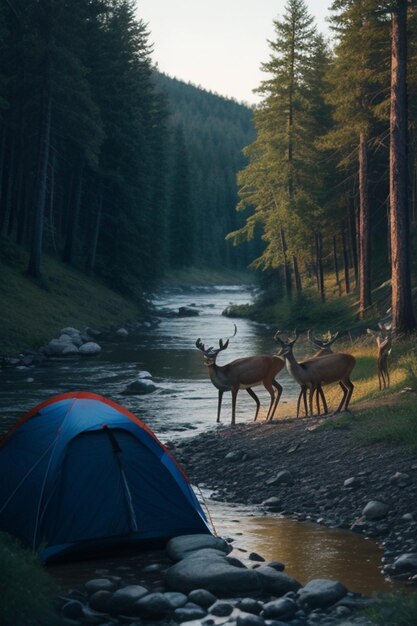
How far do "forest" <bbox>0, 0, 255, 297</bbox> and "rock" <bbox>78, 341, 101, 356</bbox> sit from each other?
8.19m

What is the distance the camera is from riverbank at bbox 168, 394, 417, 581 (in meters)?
11.1

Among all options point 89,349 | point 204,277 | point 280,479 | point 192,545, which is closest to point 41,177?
point 89,349

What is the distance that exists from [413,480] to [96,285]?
37229 millimetres

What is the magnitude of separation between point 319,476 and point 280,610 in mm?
5050

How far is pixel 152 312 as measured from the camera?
53875mm

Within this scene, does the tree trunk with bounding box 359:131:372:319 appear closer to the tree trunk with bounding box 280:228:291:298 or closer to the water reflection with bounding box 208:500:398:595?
the tree trunk with bounding box 280:228:291:298

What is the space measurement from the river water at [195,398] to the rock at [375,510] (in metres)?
0.48

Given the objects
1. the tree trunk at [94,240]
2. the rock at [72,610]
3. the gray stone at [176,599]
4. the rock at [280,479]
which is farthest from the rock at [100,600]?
the tree trunk at [94,240]

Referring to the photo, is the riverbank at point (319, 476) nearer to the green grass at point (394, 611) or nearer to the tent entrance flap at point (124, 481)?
the green grass at point (394, 611)

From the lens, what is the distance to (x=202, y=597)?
8625 mm

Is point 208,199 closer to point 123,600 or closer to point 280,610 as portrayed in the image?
point 123,600

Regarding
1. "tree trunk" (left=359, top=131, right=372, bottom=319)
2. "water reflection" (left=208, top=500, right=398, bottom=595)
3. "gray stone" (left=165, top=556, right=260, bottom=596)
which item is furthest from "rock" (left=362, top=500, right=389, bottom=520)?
"tree trunk" (left=359, top=131, right=372, bottom=319)

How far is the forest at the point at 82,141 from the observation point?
3941cm

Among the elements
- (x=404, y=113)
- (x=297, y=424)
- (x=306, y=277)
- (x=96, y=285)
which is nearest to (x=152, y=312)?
(x=96, y=285)
